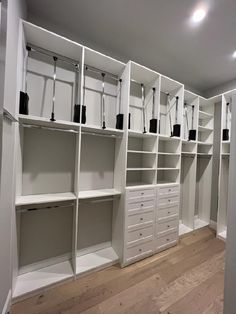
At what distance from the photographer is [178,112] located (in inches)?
108

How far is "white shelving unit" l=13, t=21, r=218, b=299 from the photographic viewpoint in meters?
1.79

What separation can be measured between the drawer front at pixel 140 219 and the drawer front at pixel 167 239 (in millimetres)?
374

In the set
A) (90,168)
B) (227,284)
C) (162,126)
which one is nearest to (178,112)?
(162,126)

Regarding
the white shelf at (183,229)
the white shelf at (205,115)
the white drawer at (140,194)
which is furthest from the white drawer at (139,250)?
the white shelf at (205,115)

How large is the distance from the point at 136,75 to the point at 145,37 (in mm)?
452

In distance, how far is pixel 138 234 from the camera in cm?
216

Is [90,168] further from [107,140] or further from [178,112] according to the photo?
[178,112]

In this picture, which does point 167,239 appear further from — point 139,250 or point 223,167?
point 223,167

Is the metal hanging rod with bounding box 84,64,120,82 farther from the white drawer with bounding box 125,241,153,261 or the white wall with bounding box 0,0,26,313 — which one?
the white drawer with bounding box 125,241,153,261

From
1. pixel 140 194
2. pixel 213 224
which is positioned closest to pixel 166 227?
pixel 140 194

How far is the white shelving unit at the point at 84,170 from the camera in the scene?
1.79 meters

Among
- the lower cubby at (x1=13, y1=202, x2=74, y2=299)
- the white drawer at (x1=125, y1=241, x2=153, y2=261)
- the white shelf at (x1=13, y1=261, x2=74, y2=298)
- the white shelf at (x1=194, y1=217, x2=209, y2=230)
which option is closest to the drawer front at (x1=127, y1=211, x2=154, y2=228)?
the white drawer at (x1=125, y1=241, x2=153, y2=261)

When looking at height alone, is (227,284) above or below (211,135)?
below

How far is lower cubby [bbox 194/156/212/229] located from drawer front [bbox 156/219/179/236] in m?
0.96
